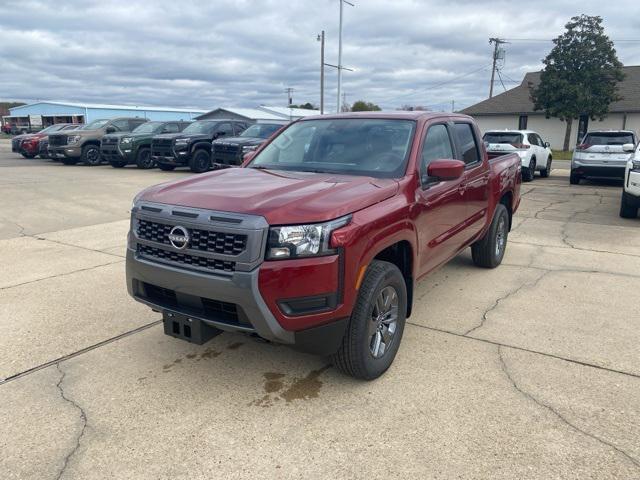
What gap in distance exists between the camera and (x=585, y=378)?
3455mm

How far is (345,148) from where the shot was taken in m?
4.15

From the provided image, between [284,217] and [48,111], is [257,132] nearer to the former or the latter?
[284,217]

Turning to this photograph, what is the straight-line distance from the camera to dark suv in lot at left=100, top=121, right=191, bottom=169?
18.8 metres

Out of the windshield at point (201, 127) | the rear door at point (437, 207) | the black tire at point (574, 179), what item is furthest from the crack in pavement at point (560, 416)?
the windshield at point (201, 127)

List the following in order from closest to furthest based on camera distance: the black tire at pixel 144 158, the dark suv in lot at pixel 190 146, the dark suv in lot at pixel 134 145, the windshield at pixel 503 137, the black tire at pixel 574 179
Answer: the black tire at pixel 574 179
the windshield at pixel 503 137
the dark suv in lot at pixel 190 146
the dark suv in lot at pixel 134 145
the black tire at pixel 144 158

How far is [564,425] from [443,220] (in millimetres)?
1881

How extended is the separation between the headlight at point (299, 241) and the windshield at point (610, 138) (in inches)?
581

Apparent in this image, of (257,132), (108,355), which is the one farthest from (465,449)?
(257,132)

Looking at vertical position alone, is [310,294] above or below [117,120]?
below

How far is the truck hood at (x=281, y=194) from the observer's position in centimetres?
288

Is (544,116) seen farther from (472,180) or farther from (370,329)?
(370,329)

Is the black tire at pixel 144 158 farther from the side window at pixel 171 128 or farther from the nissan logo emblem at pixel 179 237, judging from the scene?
the nissan logo emblem at pixel 179 237

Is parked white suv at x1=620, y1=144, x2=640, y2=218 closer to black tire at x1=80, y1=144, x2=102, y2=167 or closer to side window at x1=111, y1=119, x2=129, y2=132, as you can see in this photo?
side window at x1=111, y1=119, x2=129, y2=132

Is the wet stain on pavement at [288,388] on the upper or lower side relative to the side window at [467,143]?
lower
